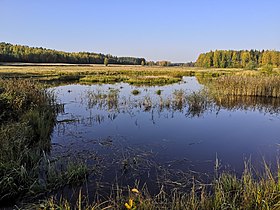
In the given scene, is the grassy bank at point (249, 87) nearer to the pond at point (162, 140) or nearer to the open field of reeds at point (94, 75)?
the pond at point (162, 140)

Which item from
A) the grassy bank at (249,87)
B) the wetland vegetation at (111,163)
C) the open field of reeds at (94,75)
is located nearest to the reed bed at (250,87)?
Answer: the grassy bank at (249,87)

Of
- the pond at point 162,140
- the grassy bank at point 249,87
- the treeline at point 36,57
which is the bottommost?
the pond at point 162,140

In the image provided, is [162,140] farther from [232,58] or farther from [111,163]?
[232,58]

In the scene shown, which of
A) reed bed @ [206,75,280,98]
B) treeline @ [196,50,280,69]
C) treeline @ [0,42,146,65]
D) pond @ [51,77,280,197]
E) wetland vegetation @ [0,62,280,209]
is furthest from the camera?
treeline @ [196,50,280,69]

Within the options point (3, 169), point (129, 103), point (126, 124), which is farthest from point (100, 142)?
point (129, 103)

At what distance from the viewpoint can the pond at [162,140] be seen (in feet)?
20.3

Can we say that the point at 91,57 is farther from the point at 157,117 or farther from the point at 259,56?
the point at 157,117

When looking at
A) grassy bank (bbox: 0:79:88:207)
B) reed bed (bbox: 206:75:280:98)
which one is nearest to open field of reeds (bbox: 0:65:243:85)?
reed bed (bbox: 206:75:280:98)

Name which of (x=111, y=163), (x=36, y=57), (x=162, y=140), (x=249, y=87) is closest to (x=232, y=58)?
(x=36, y=57)

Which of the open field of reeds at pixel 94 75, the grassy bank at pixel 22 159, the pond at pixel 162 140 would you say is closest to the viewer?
the grassy bank at pixel 22 159

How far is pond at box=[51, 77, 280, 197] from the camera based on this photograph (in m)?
6.18

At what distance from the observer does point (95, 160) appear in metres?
6.84

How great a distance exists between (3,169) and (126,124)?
6.68 metres

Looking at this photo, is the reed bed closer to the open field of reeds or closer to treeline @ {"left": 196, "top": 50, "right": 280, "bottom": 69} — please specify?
the open field of reeds
